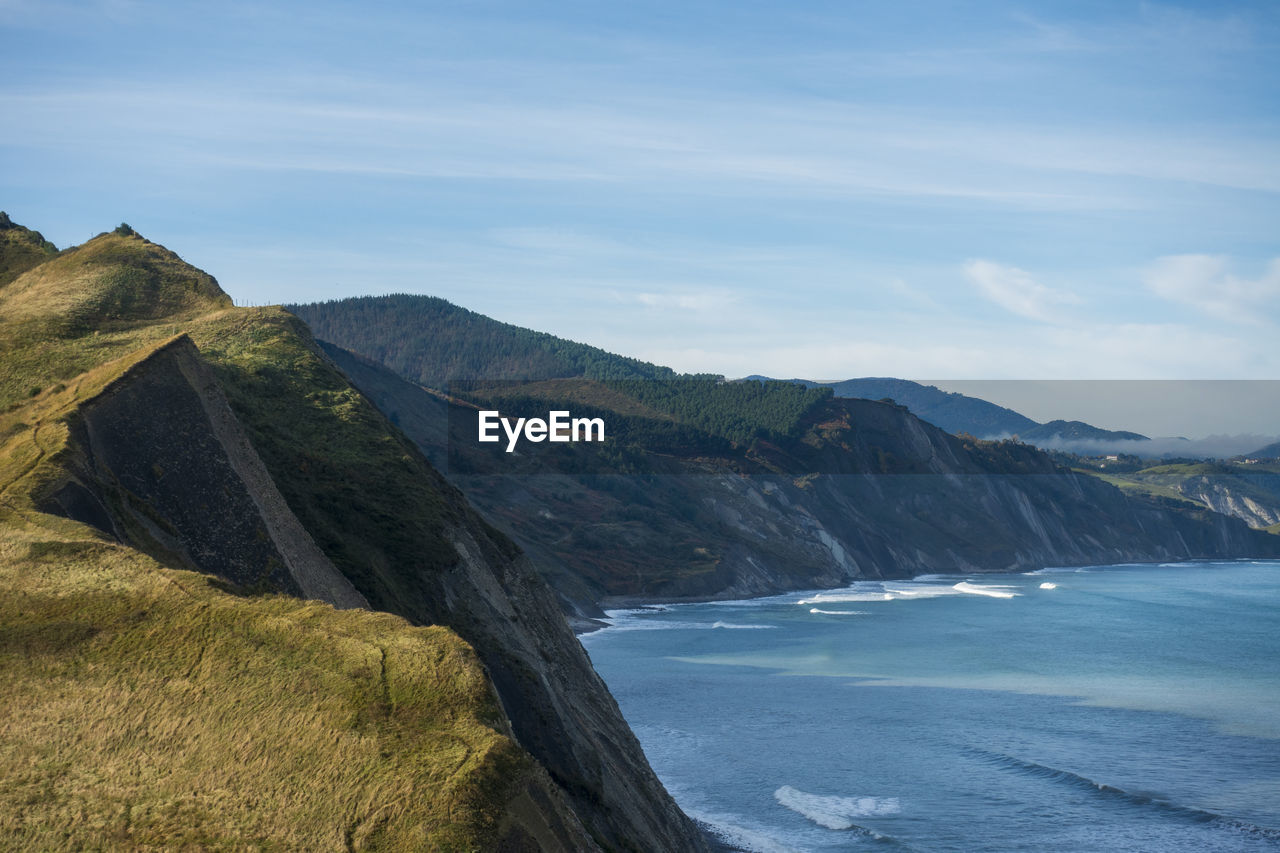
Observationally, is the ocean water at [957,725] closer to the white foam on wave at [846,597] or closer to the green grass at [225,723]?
the white foam on wave at [846,597]

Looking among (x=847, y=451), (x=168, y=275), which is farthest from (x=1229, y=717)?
(x=847, y=451)

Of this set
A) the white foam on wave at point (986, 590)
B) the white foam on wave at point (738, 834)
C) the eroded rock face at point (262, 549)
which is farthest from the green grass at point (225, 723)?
the white foam on wave at point (986, 590)

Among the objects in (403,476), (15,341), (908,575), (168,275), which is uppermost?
(168,275)

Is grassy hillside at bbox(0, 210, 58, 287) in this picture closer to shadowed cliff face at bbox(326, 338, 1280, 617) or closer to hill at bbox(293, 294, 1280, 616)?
shadowed cliff face at bbox(326, 338, 1280, 617)

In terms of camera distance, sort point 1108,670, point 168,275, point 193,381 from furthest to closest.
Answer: point 1108,670
point 168,275
point 193,381

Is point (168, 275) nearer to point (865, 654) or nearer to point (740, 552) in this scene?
point (865, 654)
